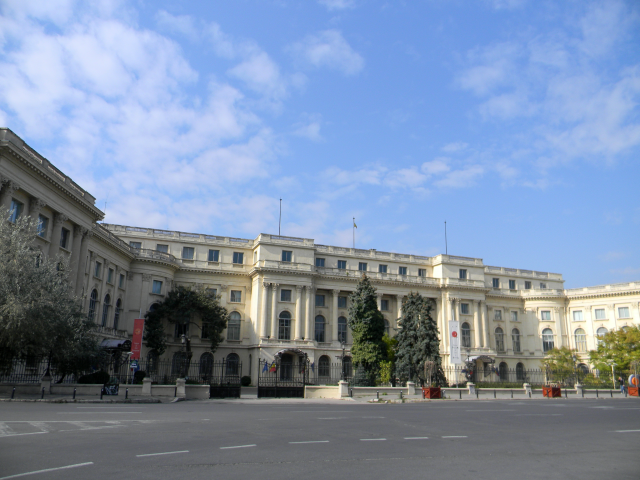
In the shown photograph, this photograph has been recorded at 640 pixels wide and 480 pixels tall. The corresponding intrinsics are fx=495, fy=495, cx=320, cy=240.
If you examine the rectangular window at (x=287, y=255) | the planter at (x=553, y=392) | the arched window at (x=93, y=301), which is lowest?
the planter at (x=553, y=392)

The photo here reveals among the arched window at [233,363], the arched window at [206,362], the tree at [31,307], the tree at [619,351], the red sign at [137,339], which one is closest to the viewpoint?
the tree at [31,307]

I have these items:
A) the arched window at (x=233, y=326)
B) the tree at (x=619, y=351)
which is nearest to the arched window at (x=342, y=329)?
the arched window at (x=233, y=326)

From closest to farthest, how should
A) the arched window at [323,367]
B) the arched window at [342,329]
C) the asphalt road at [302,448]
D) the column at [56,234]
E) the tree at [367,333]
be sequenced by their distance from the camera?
the asphalt road at [302,448], the column at [56,234], the tree at [367,333], the arched window at [323,367], the arched window at [342,329]

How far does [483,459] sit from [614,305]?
225 ft

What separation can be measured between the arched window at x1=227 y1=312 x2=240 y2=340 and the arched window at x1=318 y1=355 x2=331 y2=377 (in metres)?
10.5

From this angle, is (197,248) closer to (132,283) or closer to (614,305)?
(132,283)

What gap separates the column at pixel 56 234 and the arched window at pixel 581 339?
224 ft

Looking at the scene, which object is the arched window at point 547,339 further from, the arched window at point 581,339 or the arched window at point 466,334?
the arched window at point 466,334

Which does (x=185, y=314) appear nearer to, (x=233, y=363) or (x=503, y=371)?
(x=233, y=363)

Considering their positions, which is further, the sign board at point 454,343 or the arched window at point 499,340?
the arched window at point 499,340

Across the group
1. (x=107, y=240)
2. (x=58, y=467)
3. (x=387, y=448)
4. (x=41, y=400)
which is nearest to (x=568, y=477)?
(x=387, y=448)

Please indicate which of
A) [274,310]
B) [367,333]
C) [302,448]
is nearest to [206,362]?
[274,310]

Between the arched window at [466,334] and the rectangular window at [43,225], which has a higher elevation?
the rectangular window at [43,225]

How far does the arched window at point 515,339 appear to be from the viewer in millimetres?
73875
